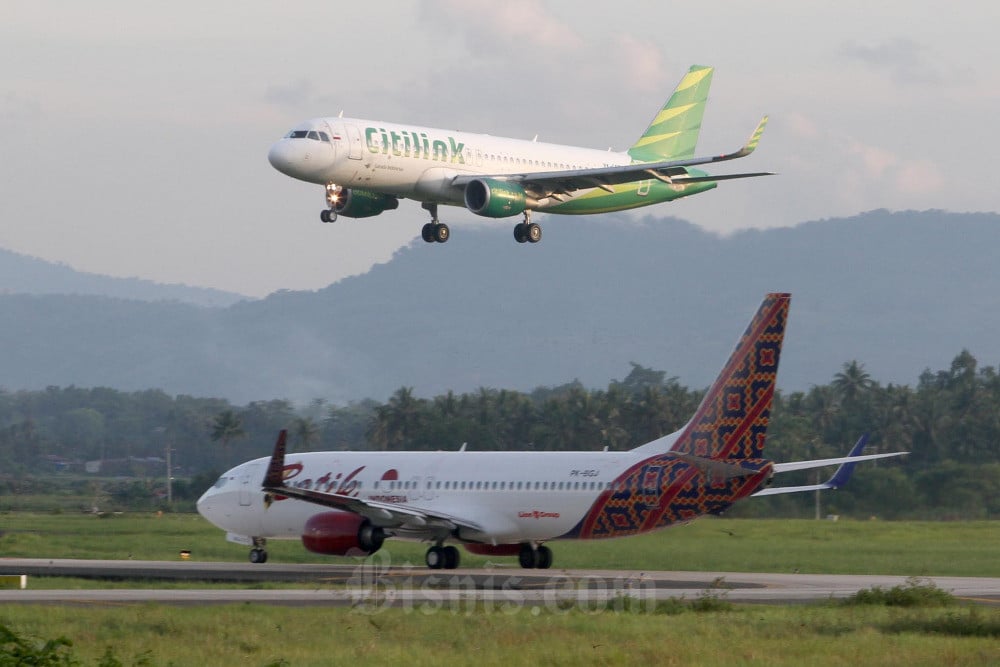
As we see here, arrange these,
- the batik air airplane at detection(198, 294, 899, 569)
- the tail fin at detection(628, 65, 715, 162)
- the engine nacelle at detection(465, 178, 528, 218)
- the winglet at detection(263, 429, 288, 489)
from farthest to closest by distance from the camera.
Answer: the tail fin at detection(628, 65, 715, 162) < the engine nacelle at detection(465, 178, 528, 218) < the winglet at detection(263, 429, 288, 489) < the batik air airplane at detection(198, 294, 899, 569)

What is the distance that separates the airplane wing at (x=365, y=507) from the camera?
4059 cm

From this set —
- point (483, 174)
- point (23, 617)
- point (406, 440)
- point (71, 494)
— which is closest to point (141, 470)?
point (71, 494)

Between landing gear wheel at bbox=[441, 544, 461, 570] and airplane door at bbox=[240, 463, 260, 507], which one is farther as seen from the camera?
airplane door at bbox=[240, 463, 260, 507]

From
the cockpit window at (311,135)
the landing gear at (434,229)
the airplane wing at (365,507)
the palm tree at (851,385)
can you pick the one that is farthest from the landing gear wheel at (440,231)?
the palm tree at (851,385)

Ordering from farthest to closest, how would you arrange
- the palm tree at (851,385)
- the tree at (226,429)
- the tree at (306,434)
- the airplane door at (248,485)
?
1. the palm tree at (851,385)
2. the tree at (226,429)
3. the tree at (306,434)
4. the airplane door at (248,485)

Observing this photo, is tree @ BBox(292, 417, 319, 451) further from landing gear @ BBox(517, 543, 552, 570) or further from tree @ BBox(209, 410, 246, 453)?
landing gear @ BBox(517, 543, 552, 570)

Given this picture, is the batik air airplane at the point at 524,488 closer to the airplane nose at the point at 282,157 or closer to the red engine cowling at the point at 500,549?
the red engine cowling at the point at 500,549

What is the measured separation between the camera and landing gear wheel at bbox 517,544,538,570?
44.3m

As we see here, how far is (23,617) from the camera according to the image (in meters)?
27.0

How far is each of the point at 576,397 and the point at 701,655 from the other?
79.2 metres

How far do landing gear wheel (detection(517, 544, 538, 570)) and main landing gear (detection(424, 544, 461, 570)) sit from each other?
179 centimetres

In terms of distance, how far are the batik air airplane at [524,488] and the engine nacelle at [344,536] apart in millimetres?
35

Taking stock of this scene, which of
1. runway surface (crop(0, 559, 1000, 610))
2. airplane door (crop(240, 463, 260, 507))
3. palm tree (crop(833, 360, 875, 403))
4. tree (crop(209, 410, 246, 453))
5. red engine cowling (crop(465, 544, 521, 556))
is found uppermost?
palm tree (crop(833, 360, 875, 403))

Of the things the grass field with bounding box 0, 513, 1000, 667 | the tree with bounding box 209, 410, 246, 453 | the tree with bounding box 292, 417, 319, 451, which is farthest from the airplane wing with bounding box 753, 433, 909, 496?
the tree with bounding box 209, 410, 246, 453
